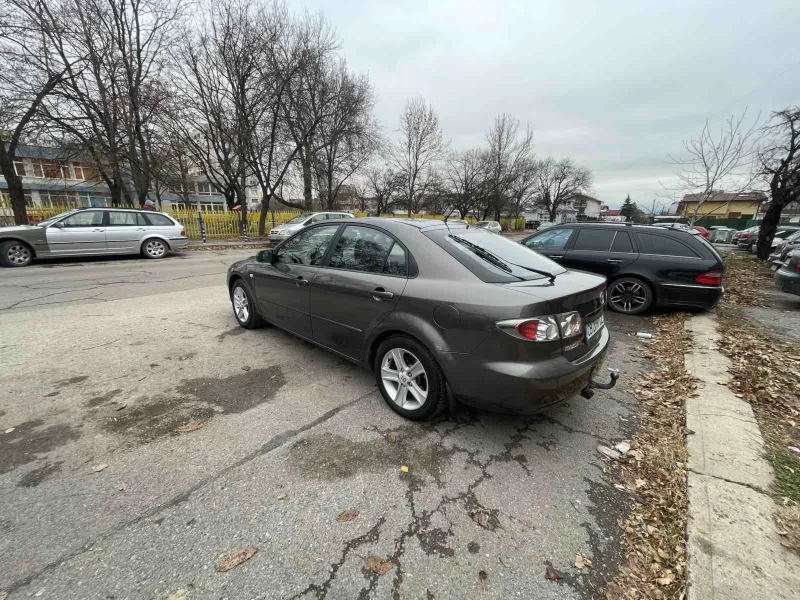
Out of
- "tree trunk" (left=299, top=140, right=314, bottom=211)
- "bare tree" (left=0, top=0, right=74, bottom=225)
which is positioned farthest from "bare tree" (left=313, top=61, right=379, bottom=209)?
"bare tree" (left=0, top=0, right=74, bottom=225)

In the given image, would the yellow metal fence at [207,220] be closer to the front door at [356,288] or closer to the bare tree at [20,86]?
the bare tree at [20,86]

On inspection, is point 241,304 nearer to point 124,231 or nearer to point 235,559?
point 235,559

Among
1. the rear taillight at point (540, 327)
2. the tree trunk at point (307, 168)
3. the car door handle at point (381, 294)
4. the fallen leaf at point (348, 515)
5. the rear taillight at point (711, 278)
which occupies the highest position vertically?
the tree trunk at point (307, 168)

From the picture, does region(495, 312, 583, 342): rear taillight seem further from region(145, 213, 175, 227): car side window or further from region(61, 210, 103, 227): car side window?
region(145, 213, 175, 227): car side window

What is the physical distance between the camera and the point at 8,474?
2.14m

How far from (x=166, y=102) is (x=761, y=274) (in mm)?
25776

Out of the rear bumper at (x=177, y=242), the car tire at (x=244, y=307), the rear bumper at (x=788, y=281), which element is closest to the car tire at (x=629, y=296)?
the rear bumper at (x=788, y=281)

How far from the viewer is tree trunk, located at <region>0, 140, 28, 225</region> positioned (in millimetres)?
13094

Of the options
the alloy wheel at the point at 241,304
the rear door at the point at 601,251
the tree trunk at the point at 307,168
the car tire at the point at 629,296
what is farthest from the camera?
the tree trunk at the point at 307,168

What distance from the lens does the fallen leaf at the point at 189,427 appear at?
8.65 ft

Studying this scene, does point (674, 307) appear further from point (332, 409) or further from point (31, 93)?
point (31, 93)

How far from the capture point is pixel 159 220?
11820 millimetres

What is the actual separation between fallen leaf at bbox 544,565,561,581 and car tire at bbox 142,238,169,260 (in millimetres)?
13792

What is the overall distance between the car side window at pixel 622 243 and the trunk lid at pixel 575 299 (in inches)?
159
